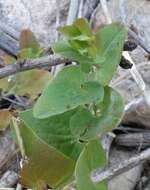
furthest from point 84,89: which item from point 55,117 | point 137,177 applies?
point 137,177

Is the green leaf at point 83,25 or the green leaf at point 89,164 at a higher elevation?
the green leaf at point 83,25

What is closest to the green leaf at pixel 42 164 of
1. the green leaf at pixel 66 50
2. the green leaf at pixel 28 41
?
the green leaf at pixel 66 50

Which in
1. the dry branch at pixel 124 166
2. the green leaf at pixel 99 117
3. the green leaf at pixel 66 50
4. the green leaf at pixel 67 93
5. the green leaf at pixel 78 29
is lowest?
the dry branch at pixel 124 166

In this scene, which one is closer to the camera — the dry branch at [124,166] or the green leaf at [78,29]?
the green leaf at [78,29]

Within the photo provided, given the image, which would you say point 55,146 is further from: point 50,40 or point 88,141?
point 50,40

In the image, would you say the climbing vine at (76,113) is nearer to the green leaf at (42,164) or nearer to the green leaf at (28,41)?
the green leaf at (42,164)

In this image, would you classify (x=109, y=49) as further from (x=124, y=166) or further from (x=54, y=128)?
(x=124, y=166)

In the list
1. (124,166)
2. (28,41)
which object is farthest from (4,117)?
(124,166)
